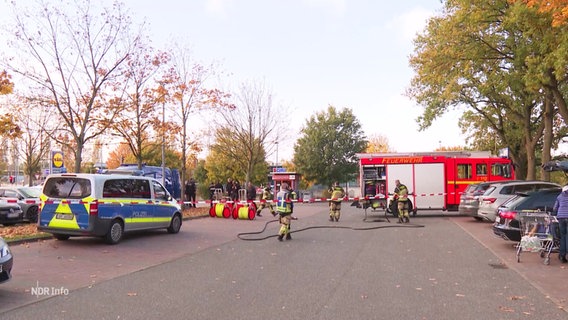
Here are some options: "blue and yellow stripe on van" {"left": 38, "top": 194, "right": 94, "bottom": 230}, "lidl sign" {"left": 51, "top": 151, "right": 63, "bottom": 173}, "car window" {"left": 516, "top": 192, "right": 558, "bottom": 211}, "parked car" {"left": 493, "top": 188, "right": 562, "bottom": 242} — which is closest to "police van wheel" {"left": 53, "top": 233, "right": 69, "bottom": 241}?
"blue and yellow stripe on van" {"left": 38, "top": 194, "right": 94, "bottom": 230}

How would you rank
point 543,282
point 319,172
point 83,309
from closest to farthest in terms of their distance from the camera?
point 83,309, point 543,282, point 319,172

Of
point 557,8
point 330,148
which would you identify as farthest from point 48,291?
point 330,148

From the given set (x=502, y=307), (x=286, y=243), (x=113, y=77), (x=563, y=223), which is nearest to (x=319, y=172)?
(x=113, y=77)

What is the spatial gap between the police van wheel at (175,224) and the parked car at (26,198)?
5638 millimetres

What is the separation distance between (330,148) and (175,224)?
35.8 meters

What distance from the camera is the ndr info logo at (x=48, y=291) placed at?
7164mm

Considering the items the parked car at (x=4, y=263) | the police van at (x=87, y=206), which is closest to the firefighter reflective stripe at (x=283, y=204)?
the police van at (x=87, y=206)

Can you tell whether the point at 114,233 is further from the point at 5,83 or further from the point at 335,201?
the point at 335,201

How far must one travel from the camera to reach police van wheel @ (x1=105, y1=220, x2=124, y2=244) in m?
12.4

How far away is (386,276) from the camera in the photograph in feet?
28.0

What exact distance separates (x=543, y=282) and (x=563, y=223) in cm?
214

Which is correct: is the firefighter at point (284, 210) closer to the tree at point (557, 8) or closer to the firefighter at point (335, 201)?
the firefighter at point (335, 201)

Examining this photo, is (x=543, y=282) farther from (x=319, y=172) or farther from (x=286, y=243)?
(x=319, y=172)

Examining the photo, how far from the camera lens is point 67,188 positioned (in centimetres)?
1228
